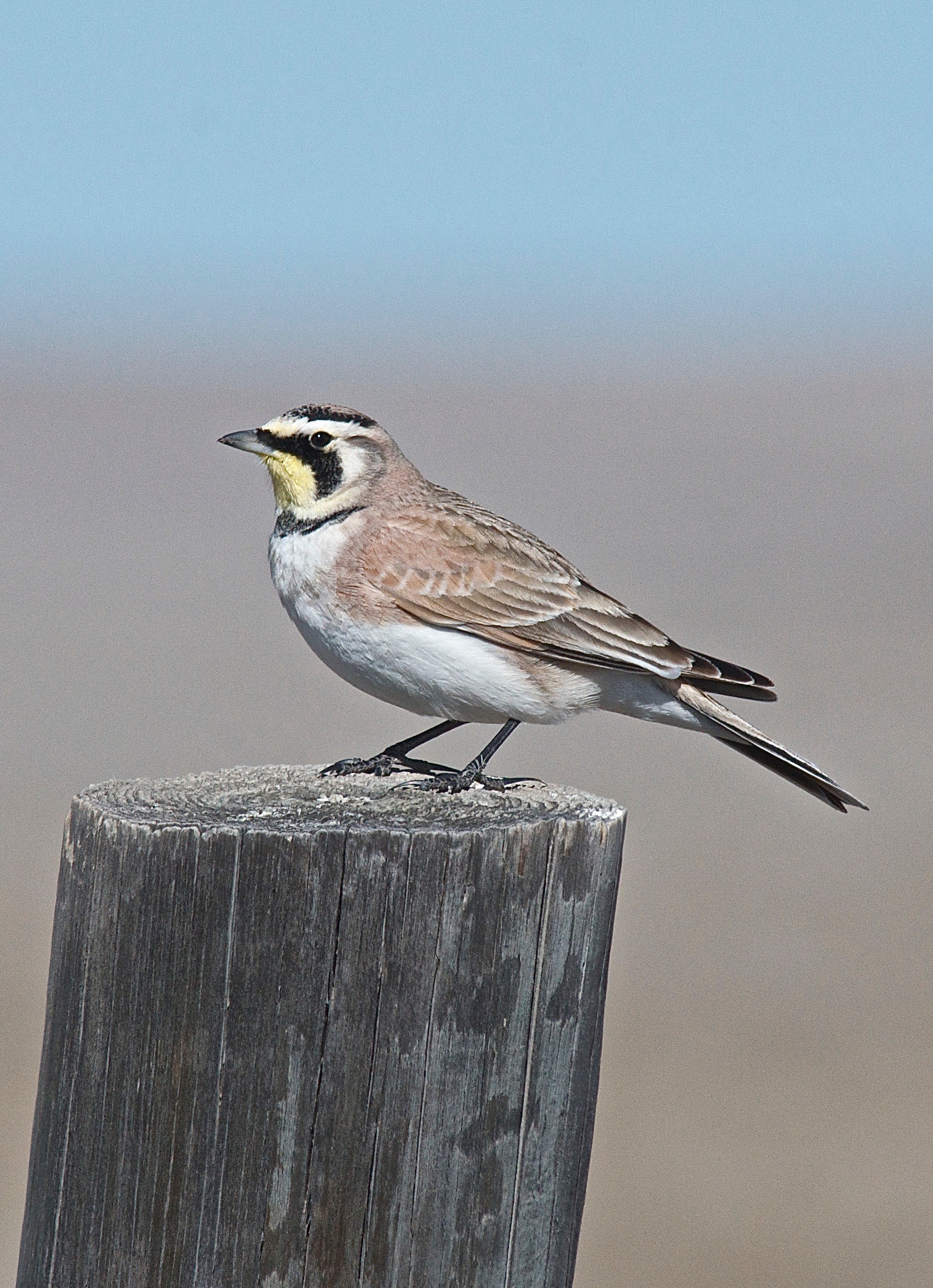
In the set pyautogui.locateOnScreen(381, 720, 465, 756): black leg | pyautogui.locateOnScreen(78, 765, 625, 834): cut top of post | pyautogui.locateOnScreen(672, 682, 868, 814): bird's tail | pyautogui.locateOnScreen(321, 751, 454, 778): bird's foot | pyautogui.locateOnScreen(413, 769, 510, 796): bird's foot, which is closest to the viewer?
pyautogui.locateOnScreen(78, 765, 625, 834): cut top of post

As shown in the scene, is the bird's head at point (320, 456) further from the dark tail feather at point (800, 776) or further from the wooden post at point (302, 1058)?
the wooden post at point (302, 1058)

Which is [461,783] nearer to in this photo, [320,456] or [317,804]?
[317,804]

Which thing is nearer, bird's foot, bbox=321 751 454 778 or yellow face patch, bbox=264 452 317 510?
bird's foot, bbox=321 751 454 778

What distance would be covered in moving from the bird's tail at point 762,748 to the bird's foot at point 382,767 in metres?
0.96

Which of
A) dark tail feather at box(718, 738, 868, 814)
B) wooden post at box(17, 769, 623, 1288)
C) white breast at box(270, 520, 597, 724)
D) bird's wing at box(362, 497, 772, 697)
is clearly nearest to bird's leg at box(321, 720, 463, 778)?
white breast at box(270, 520, 597, 724)

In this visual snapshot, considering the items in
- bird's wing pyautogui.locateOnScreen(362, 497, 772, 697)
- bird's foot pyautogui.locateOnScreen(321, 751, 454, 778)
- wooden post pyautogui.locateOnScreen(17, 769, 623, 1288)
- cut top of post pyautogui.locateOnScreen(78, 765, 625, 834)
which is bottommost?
wooden post pyautogui.locateOnScreen(17, 769, 623, 1288)

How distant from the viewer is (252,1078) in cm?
349

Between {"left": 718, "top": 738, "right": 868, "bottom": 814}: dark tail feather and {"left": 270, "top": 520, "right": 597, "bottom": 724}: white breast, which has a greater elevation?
{"left": 270, "top": 520, "right": 597, "bottom": 724}: white breast

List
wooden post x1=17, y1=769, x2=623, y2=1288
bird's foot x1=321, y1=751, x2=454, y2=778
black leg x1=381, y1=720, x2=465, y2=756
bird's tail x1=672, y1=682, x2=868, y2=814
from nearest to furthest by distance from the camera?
wooden post x1=17, y1=769, x2=623, y2=1288, bird's foot x1=321, y1=751, x2=454, y2=778, bird's tail x1=672, y1=682, x2=868, y2=814, black leg x1=381, y1=720, x2=465, y2=756

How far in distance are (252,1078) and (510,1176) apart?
639 mm

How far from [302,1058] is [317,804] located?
2.76 ft

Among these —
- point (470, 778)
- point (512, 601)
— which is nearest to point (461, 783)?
point (470, 778)

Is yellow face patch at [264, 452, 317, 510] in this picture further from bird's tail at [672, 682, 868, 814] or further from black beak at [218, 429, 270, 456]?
bird's tail at [672, 682, 868, 814]

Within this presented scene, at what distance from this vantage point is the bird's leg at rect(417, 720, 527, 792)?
189 inches
